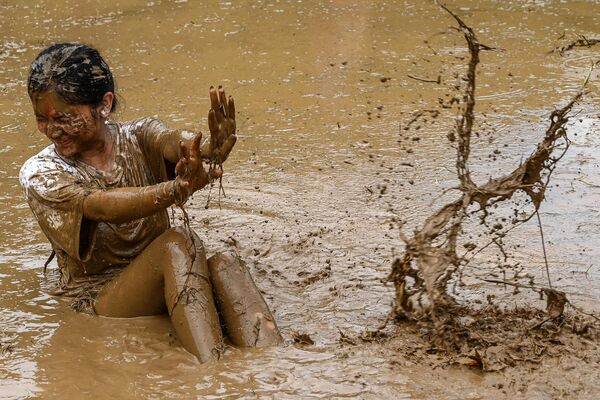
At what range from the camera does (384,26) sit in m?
8.61

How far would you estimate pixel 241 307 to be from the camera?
151 inches

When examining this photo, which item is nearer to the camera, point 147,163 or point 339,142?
point 147,163

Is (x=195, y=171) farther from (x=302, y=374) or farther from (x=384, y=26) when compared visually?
(x=384, y=26)

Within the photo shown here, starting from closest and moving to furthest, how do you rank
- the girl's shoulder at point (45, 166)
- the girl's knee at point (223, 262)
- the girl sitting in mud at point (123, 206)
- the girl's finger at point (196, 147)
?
the girl's finger at point (196, 147)
the girl sitting in mud at point (123, 206)
the girl's shoulder at point (45, 166)
the girl's knee at point (223, 262)

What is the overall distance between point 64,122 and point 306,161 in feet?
7.53

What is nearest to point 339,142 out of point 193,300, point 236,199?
point 236,199

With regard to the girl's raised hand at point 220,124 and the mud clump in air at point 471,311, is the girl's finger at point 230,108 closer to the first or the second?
the girl's raised hand at point 220,124

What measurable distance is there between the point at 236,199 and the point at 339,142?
3.33 feet

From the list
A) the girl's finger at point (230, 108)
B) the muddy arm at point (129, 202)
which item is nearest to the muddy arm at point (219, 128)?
the girl's finger at point (230, 108)

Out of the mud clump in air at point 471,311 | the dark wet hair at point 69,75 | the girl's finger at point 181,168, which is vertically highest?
the dark wet hair at point 69,75

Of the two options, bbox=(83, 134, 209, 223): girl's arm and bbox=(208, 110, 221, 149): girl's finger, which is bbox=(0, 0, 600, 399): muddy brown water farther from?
bbox=(208, 110, 221, 149): girl's finger

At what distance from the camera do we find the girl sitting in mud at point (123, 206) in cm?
368

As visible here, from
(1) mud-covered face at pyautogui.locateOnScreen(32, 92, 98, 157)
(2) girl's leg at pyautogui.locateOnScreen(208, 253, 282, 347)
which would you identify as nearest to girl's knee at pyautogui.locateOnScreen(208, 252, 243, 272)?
(2) girl's leg at pyautogui.locateOnScreen(208, 253, 282, 347)

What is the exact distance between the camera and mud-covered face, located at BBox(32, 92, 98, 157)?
3773mm
